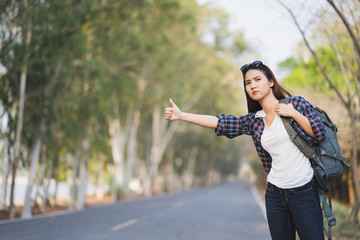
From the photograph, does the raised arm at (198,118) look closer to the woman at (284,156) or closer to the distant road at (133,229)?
the woman at (284,156)

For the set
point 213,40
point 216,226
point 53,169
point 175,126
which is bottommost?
point 216,226

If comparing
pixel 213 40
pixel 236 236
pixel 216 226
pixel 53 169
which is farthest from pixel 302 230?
pixel 213 40

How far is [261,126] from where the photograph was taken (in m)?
3.10

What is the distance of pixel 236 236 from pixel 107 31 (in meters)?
11.5

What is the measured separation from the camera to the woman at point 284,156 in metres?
2.85

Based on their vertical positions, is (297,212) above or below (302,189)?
below

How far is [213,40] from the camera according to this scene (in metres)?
36.3

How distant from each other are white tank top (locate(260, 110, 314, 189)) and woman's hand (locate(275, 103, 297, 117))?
0.37ft

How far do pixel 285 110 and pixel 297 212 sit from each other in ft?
2.28

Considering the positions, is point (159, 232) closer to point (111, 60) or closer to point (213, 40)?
point (111, 60)

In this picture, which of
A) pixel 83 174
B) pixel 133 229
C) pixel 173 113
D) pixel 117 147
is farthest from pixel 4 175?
pixel 173 113

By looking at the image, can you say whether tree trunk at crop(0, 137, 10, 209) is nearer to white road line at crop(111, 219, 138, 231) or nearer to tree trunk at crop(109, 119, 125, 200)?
white road line at crop(111, 219, 138, 231)

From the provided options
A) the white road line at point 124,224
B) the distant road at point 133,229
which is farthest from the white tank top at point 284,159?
the white road line at point 124,224

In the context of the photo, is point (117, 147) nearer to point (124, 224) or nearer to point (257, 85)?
point (124, 224)
